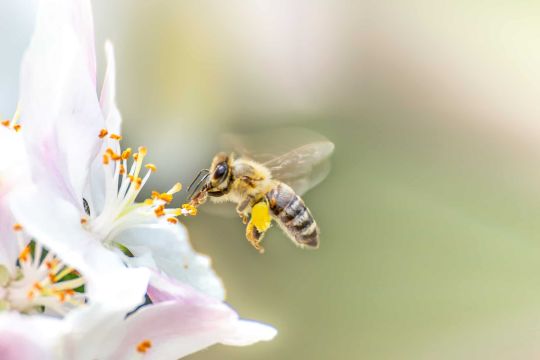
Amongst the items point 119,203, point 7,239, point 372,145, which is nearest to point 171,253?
point 119,203

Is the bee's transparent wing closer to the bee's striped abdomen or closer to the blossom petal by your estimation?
the bee's striped abdomen

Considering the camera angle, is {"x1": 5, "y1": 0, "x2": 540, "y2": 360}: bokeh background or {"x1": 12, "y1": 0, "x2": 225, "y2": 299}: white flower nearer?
{"x1": 12, "y1": 0, "x2": 225, "y2": 299}: white flower

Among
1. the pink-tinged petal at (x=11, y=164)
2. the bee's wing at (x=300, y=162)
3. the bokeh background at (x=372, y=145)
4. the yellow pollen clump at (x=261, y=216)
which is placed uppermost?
the pink-tinged petal at (x=11, y=164)

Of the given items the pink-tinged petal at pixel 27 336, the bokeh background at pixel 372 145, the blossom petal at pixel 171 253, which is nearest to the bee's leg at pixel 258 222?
the blossom petal at pixel 171 253

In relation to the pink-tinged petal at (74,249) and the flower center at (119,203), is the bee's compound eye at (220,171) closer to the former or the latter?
the flower center at (119,203)

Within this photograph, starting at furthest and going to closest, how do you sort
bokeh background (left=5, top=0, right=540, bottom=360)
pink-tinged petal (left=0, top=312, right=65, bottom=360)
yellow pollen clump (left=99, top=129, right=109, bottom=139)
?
bokeh background (left=5, top=0, right=540, bottom=360) < yellow pollen clump (left=99, top=129, right=109, bottom=139) < pink-tinged petal (left=0, top=312, right=65, bottom=360)

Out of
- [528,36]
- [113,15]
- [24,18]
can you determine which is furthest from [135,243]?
[528,36]

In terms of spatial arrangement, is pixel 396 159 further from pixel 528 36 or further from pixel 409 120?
pixel 528 36

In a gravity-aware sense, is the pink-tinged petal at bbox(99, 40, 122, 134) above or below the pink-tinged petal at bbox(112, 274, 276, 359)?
above

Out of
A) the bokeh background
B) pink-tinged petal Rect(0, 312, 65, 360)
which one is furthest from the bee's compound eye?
the bokeh background
